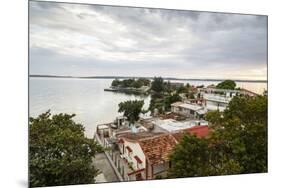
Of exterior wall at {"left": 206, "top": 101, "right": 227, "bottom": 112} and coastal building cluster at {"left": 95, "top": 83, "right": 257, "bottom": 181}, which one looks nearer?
coastal building cluster at {"left": 95, "top": 83, "right": 257, "bottom": 181}

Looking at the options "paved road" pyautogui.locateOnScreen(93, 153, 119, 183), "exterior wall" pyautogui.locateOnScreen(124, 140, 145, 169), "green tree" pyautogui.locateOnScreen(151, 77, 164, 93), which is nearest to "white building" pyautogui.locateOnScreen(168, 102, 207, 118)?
"green tree" pyautogui.locateOnScreen(151, 77, 164, 93)

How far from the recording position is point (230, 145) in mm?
2533

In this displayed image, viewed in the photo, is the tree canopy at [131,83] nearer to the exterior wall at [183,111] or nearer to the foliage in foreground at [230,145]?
the exterior wall at [183,111]

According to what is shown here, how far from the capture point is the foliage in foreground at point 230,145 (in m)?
2.46

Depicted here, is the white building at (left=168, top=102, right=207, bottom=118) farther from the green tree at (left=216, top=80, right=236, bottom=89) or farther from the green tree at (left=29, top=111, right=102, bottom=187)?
the green tree at (left=29, top=111, right=102, bottom=187)

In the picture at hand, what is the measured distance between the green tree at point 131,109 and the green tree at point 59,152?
28 centimetres

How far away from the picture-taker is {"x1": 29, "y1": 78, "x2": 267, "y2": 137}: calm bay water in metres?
2.22

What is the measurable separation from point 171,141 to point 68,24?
3.39ft

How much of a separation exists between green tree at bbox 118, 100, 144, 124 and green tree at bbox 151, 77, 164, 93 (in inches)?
5.4

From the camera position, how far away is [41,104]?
7.29ft

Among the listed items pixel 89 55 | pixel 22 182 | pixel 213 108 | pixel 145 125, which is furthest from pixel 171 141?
pixel 22 182

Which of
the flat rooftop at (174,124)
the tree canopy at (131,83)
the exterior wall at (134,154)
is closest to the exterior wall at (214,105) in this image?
the flat rooftop at (174,124)

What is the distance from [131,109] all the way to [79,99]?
35 centimetres
